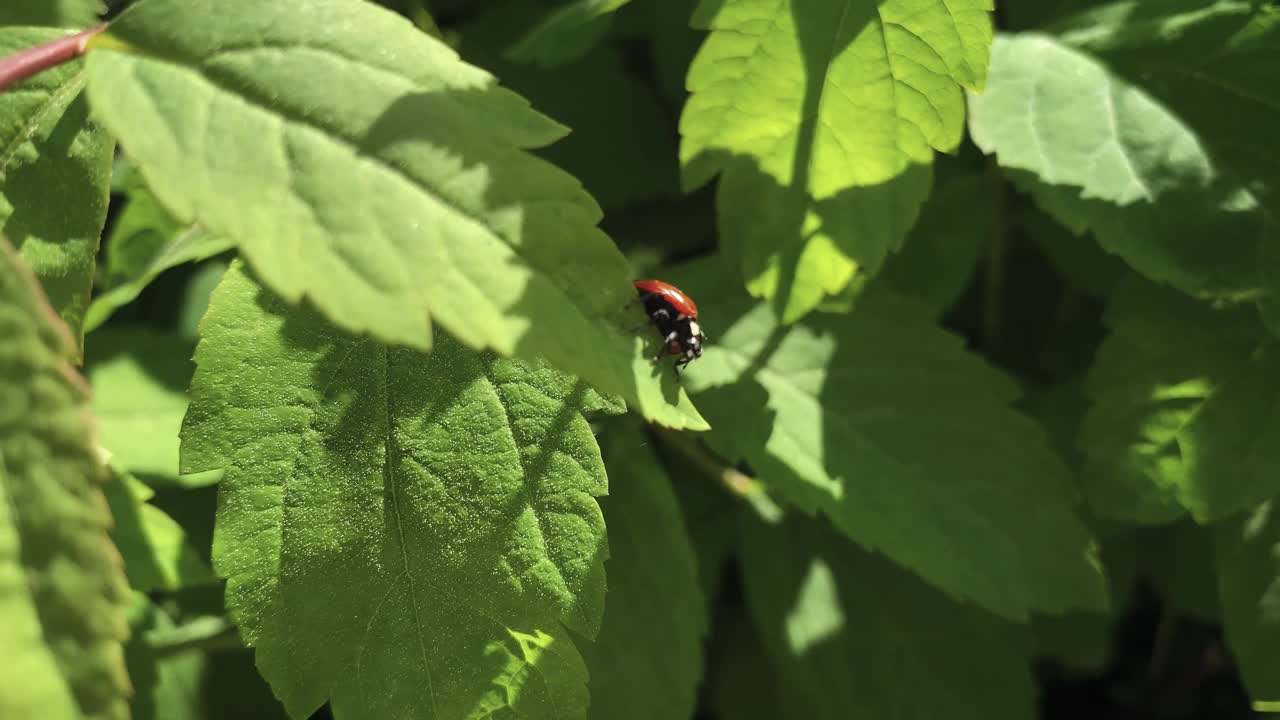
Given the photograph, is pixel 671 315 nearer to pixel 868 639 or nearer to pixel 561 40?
pixel 561 40

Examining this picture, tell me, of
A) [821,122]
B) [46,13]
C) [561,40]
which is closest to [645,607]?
[821,122]

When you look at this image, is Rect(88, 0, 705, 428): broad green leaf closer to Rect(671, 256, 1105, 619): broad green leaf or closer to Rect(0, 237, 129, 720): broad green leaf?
Rect(0, 237, 129, 720): broad green leaf

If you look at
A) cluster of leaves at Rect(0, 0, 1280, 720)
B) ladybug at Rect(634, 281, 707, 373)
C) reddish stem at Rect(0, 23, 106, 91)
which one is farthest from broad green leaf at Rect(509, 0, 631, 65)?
reddish stem at Rect(0, 23, 106, 91)

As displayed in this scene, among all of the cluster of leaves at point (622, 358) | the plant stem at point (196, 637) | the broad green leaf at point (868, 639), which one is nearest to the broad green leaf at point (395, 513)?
the cluster of leaves at point (622, 358)

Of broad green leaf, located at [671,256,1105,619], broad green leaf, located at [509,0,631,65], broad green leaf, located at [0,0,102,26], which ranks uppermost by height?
broad green leaf, located at [0,0,102,26]

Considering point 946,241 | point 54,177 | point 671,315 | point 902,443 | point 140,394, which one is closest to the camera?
point 54,177

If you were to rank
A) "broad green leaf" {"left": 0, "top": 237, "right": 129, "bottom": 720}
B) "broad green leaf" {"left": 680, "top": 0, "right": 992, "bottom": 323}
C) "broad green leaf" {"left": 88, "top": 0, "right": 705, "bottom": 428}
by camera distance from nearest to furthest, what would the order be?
"broad green leaf" {"left": 0, "top": 237, "right": 129, "bottom": 720} < "broad green leaf" {"left": 88, "top": 0, "right": 705, "bottom": 428} < "broad green leaf" {"left": 680, "top": 0, "right": 992, "bottom": 323}

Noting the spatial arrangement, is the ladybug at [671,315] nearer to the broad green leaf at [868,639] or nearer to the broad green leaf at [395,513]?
the broad green leaf at [395,513]
